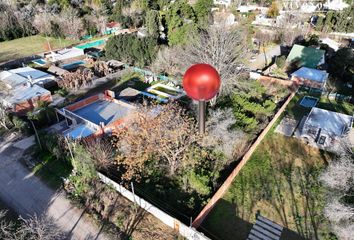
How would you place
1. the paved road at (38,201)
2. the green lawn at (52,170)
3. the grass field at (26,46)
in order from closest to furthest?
1. the paved road at (38,201)
2. the green lawn at (52,170)
3. the grass field at (26,46)

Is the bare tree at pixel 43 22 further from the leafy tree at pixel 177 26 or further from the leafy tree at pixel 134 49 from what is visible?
the leafy tree at pixel 177 26

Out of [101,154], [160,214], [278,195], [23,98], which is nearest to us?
[160,214]

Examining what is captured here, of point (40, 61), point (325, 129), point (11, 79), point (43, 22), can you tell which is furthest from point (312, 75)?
→ point (43, 22)

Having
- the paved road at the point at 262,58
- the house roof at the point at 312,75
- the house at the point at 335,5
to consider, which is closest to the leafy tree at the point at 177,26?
the paved road at the point at 262,58

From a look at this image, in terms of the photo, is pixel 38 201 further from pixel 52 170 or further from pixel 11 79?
pixel 11 79

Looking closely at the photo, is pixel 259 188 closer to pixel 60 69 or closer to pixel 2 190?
pixel 2 190

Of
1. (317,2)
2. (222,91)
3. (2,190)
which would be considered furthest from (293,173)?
(317,2)
